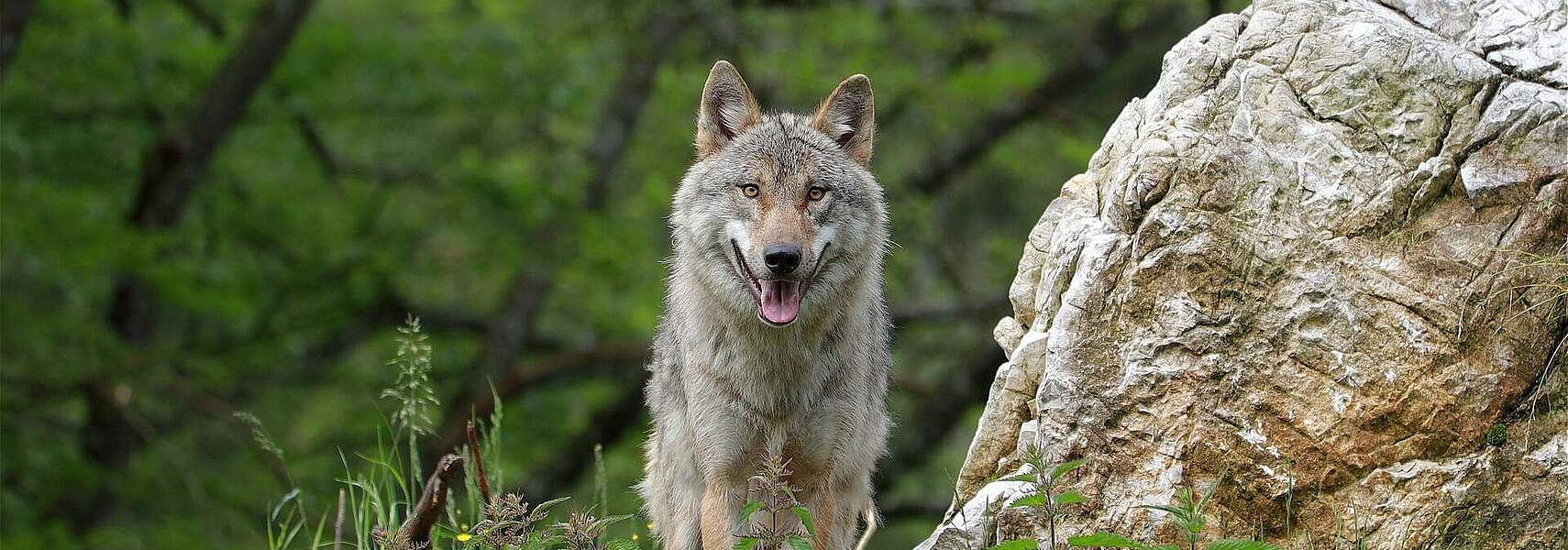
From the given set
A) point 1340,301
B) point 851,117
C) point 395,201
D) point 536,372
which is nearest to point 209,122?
point 536,372

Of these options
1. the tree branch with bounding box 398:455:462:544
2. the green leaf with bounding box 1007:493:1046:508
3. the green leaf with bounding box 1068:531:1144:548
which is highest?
the green leaf with bounding box 1007:493:1046:508

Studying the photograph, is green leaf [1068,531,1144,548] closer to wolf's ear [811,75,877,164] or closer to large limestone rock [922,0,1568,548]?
large limestone rock [922,0,1568,548]

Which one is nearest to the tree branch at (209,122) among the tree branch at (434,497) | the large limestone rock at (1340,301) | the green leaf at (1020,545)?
the tree branch at (434,497)

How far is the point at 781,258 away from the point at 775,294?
19cm

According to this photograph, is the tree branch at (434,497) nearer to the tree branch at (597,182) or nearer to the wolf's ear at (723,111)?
the wolf's ear at (723,111)

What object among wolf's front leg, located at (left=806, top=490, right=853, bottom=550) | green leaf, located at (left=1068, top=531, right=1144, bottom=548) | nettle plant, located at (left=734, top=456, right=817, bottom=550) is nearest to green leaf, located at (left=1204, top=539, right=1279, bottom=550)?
green leaf, located at (left=1068, top=531, right=1144, bottom=548)

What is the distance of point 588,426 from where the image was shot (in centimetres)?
1869

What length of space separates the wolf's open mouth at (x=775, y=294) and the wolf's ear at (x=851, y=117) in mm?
818

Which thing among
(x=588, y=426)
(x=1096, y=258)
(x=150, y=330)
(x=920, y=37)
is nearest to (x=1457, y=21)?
(x=1096, y=258)

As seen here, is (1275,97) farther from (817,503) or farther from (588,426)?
(588,426)

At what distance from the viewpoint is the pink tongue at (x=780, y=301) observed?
5625mm

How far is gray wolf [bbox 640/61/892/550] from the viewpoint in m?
5.83

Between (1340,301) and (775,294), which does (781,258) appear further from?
(1340,301)

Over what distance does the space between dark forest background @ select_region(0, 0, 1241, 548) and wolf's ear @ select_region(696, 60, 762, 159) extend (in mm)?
8034
